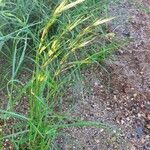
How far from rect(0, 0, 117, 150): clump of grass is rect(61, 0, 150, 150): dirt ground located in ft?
0.24

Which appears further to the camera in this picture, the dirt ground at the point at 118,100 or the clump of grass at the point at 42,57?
the dirt ground at the point at 118,100

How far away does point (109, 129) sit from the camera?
1.44m

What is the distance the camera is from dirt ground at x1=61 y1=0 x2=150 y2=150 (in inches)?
57.4

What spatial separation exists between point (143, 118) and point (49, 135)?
1.52 feet

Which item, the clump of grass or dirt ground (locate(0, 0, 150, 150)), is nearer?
the clump of grass

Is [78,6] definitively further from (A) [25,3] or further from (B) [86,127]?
(B) [86,127]

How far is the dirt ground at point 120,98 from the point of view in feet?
4.78

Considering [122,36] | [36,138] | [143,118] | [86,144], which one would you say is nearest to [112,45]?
[122,36]

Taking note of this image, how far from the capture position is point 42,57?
1.33 m

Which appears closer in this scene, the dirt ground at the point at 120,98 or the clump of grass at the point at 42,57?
the clump of grass at the point at 42,57

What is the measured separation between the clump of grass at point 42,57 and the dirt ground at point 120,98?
7 cm

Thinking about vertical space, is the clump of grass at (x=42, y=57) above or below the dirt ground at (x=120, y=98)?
above

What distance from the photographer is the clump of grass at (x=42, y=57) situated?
1210 mm

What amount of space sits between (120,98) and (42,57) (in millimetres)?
415
